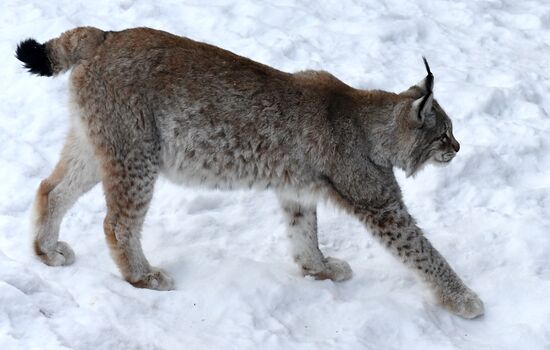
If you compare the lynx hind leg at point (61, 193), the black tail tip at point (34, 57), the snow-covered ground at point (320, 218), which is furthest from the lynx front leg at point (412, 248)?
the black tail tip at point (34, 57)

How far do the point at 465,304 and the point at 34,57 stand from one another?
3.18m

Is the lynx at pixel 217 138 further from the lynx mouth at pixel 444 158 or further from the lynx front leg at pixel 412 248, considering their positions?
the lynx mouth at pixel 444 158

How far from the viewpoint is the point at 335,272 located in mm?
5625

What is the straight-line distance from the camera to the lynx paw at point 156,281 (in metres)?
5.24

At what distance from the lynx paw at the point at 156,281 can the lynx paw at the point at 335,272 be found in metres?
1.03

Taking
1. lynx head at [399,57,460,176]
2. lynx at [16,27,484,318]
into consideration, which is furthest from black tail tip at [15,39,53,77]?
lynx head at [399,57,460,176]

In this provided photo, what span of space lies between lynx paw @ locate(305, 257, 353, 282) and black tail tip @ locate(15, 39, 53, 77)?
2259 millimetres

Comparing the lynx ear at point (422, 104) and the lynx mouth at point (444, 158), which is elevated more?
the lynx ear at point (422, 104)

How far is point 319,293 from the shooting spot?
5.31 m

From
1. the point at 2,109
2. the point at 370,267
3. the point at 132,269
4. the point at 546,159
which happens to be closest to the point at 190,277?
the point at 132,269

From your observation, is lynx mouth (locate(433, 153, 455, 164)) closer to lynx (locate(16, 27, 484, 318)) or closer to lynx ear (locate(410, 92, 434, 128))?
lynx (locate(16, 27, 484, 318))

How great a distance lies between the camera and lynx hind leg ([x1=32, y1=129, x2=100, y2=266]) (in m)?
5.34

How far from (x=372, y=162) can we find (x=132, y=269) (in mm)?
1744

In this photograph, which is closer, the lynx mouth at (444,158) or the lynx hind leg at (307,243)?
the lynx hind leg at (307,243)
